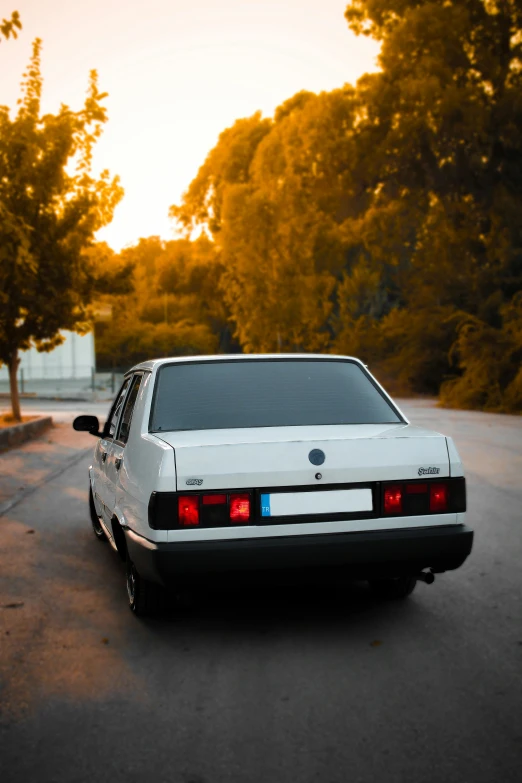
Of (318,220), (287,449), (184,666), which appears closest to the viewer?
(184,666)

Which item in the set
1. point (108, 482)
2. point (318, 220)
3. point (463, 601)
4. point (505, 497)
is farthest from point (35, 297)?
point (318, 220)

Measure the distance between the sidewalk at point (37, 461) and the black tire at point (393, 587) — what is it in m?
4.88

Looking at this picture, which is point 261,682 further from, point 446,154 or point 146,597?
point 446,154

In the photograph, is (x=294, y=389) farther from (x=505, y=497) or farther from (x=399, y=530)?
(x=505, y=497)

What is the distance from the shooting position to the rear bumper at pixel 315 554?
4.87 metres

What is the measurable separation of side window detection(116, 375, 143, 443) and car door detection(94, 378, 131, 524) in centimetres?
20

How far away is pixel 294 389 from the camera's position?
606cm

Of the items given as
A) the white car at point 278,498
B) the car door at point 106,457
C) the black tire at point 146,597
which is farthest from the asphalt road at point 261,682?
the car door at point 106,457

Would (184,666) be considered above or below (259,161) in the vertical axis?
below

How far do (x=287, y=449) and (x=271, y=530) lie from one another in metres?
0.41

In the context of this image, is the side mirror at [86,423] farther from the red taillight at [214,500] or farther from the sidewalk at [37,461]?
the sidewalk at [37,461]

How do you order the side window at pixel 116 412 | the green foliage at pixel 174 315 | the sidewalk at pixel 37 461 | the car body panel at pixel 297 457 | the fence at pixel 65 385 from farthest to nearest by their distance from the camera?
the green foliage at pixel 174 315 < the fence at pixel 65 385 < the sidewalk at pixel 37 461 < the side window at pixel 116 412 < the car body panel at pixel 297 457

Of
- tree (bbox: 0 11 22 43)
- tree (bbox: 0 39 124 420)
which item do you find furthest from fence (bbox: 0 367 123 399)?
tree (bbox: 0 11 22 43)

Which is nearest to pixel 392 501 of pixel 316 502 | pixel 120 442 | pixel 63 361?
pixel 316 502
